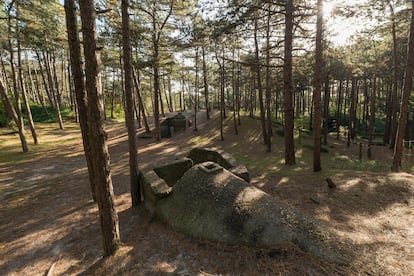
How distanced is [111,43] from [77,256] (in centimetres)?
1480

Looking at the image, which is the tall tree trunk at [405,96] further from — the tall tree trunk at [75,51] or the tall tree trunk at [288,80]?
the tall tree trunk at [75,51]

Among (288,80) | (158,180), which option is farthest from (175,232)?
(288,80)

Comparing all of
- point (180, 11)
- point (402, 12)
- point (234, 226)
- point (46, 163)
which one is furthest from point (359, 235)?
point (180, 11)

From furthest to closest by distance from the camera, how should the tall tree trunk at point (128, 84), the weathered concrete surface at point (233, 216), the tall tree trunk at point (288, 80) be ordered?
the tall tree trunk at point (288, 80)
the tall tree trunk at point (128, 84)
the weathered concrete surface at point (233, 216)

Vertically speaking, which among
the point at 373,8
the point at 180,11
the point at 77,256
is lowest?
the point at 77,256

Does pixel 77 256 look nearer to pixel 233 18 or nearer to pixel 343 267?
pixel 343 267

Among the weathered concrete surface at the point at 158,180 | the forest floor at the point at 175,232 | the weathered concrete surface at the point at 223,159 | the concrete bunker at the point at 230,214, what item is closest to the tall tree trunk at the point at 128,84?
the weathered concrete surface at the point at 158,180

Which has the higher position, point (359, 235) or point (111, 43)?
point (111, 43)

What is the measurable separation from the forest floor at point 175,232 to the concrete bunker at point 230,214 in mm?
181

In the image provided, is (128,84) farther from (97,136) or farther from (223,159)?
(223,159)

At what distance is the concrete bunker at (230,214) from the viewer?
3.44 metres

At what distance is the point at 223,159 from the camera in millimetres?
7707

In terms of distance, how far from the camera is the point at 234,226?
383 cm

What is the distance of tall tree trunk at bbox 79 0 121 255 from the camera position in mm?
3541
